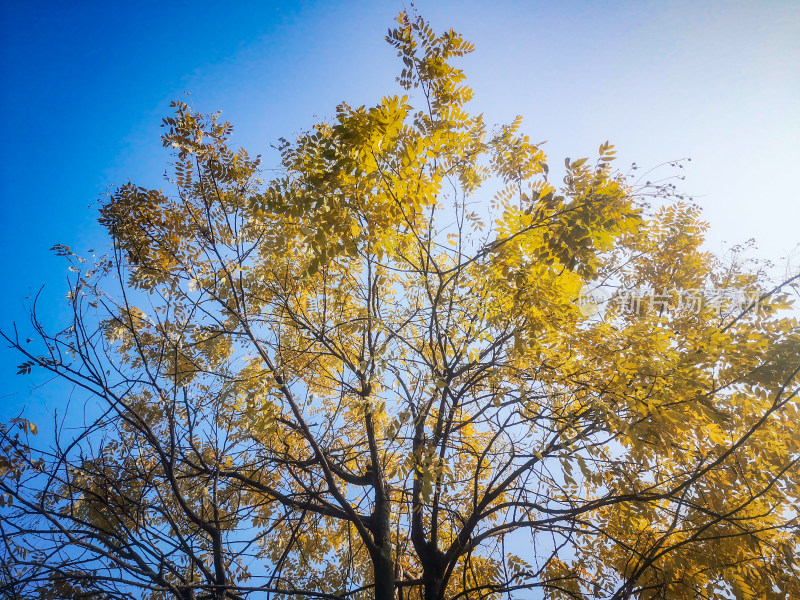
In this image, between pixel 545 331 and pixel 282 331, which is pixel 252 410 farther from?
pixel 545 331

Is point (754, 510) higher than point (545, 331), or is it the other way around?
point (545, 331)

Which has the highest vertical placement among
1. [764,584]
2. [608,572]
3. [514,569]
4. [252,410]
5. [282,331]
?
[282,331]

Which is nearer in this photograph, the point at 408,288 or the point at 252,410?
the point at 252,410

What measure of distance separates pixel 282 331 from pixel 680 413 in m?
3.97

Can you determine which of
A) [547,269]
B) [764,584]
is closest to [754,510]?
Answer: [764,584]

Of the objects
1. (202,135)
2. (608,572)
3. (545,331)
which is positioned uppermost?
(202,135)

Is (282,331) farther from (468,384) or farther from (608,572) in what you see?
(608,572)

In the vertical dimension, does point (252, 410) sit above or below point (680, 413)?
above

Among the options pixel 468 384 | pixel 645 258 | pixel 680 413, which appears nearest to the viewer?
pixel 680 413

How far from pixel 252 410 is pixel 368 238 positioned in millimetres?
1661

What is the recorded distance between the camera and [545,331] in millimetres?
3469

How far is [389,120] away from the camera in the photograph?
8.05 ft

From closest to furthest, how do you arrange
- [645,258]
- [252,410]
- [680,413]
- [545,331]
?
[252,410] < [680,413] < [545,331] < [645,258]

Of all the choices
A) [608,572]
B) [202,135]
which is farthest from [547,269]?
[608,572]
